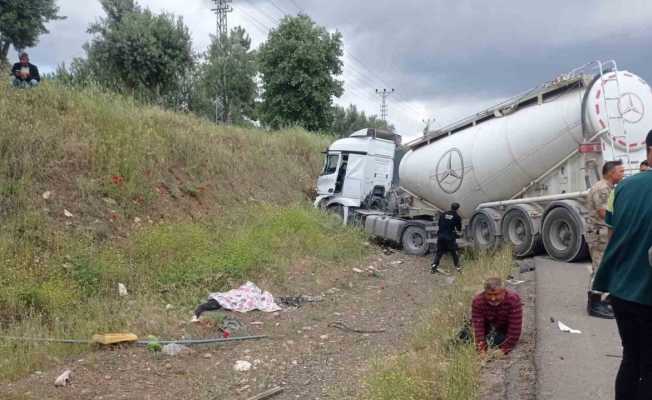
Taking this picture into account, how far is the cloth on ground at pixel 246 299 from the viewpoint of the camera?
755 cm

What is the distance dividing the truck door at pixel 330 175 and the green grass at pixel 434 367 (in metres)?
8.89

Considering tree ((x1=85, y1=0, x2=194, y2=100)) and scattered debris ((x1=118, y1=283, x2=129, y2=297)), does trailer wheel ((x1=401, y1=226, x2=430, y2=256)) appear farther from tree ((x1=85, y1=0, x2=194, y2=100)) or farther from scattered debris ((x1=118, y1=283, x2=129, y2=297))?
tree ((x1=85, y1=0, x2=194, y2=100))

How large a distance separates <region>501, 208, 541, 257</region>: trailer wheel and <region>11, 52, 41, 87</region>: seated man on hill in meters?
9.88

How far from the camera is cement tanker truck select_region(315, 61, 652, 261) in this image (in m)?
9.23

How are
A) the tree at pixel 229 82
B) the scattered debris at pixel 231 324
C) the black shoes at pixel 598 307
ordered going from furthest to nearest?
the tree at pixel 229 82, the scattered debris at pixel 231 324, the black shoes at pixel 598 307

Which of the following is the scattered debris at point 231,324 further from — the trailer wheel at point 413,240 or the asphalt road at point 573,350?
the trailer wheel at point 413,240

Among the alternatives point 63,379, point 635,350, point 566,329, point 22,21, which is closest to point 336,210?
point 566,329

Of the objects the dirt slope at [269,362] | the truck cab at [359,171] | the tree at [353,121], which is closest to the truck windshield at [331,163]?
the truck cab at [359,171]

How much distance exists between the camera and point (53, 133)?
9484 millimetres

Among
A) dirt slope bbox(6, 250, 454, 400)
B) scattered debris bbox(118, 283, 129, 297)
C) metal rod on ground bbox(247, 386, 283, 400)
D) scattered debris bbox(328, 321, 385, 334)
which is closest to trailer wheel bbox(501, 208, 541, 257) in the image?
dirt slope bbox(6, 250, 454, 400)

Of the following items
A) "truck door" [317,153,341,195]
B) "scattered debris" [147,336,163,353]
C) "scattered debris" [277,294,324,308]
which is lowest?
"scattered debris" [147,336,163,353]

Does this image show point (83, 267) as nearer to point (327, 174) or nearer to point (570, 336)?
point (570, 336)

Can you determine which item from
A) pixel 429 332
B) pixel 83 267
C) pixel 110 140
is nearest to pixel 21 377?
pixel 83 267

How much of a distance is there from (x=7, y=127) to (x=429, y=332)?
7444 millimetres
